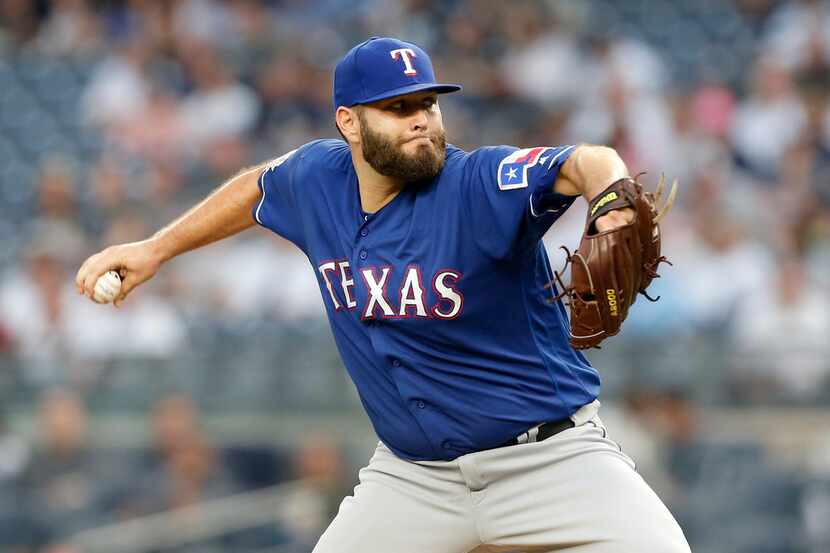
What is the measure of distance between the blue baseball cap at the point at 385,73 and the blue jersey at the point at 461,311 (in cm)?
22

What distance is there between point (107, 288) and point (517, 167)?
4.03 ft

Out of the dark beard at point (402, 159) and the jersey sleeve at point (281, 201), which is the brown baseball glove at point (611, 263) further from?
the jersey sleeve at point (281, 201)

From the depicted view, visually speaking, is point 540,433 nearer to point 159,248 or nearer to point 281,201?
point 281,201

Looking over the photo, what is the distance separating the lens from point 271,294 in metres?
8.33

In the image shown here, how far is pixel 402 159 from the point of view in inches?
129

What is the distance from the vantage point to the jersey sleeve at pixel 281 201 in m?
3.70

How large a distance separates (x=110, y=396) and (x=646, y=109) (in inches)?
145

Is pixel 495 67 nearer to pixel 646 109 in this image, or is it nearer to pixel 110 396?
pixel 646 109

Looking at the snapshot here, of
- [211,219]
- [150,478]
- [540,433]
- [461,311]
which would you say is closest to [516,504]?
[540,433]

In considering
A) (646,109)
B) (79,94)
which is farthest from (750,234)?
(79,94)

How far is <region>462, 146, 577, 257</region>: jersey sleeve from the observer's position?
304 centimetres

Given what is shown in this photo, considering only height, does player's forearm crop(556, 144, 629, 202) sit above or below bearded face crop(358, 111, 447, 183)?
below

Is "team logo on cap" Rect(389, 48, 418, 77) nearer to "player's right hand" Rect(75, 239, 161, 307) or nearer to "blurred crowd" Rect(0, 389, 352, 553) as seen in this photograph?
"player's right hand" Rect(75, 239, 161, 307)

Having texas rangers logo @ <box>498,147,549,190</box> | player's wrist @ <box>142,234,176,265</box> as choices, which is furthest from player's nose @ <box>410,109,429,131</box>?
player's wrist @ <box>142,234,176,265</box>
